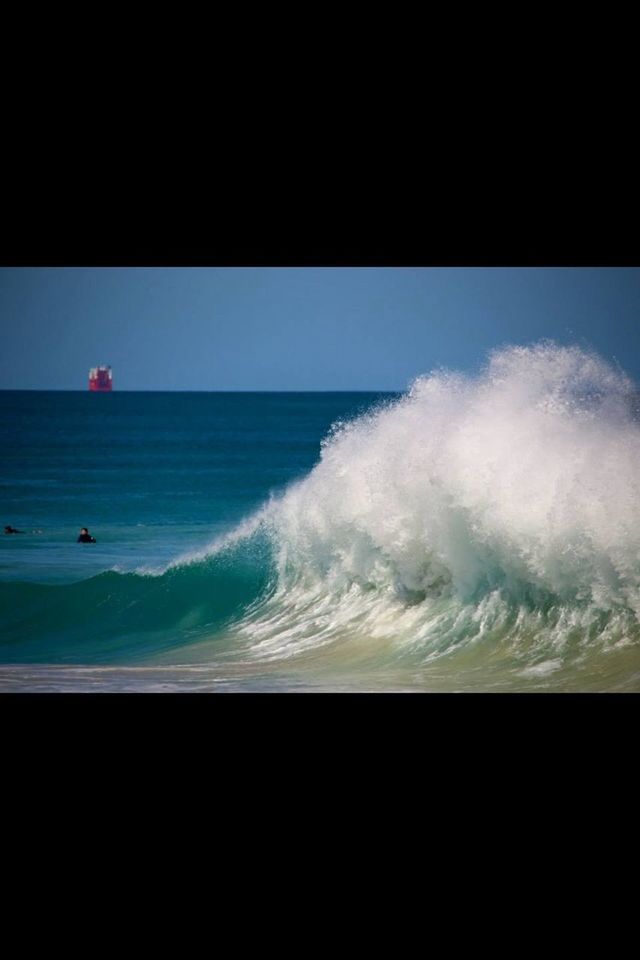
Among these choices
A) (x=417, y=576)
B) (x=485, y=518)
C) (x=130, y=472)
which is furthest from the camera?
(x=130, y=472)

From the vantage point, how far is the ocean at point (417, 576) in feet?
17.3

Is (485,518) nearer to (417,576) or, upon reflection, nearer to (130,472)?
(417,576)

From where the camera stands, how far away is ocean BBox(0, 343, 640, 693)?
5.27m

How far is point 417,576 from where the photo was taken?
6.16m

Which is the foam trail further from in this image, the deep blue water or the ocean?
the deep blue water

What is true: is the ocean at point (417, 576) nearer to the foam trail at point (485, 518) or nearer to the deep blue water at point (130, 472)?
the foam trail at point (485, 518)

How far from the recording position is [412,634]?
5859 millimetres

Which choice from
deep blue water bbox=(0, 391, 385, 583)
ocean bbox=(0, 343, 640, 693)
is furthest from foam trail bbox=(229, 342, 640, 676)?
deep blue water bbox=(0, 391, 385, 583)

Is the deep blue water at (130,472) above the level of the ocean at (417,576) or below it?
above

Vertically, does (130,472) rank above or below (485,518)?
above

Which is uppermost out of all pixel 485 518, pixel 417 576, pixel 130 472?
pixel 130 472

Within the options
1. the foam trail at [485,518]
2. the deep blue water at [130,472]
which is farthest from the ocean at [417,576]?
the deep blue water at [130,472]

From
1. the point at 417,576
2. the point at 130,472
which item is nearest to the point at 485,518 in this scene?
the point at 417,576
